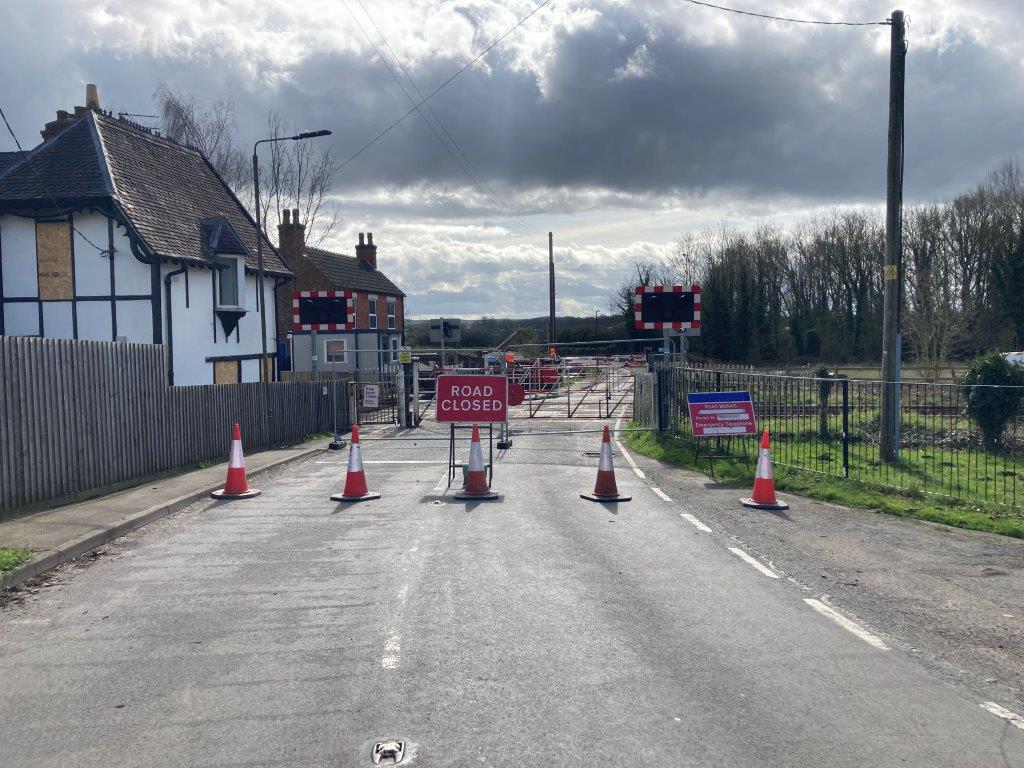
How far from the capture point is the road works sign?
15.2 m

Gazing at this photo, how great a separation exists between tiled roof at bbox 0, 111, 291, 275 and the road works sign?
15265 millimetres

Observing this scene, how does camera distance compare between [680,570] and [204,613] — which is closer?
[204,613]

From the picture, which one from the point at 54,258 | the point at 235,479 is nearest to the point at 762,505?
the point at 235,479

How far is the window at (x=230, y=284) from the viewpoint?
27.7 meters

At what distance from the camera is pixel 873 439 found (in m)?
17.9

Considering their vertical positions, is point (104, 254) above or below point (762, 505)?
above

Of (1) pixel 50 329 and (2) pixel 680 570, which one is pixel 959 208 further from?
(2) pixel 680 570

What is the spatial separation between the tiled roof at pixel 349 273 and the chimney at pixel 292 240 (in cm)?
151

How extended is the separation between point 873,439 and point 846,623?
12136mm

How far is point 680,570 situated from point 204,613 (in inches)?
163

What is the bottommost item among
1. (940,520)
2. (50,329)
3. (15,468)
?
(940,520)

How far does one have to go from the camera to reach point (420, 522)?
10.9 m

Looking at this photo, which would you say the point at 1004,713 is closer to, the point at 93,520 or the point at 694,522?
the point at 694,522

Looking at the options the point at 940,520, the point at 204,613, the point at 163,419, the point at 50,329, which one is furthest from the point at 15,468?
the point at 50,329
